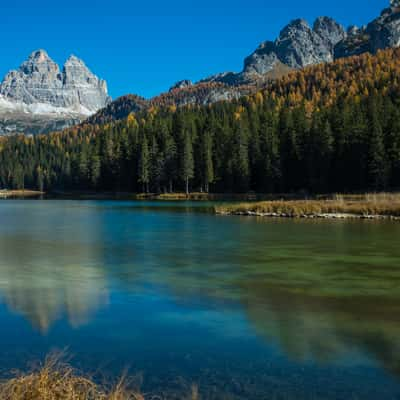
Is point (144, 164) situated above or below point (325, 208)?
above

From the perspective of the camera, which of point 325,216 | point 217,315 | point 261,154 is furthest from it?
point 261,154

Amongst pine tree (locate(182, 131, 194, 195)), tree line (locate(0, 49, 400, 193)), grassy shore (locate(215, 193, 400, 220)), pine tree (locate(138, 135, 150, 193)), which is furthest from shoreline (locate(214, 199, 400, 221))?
pine tree (locate(138, 135, 150, 193))

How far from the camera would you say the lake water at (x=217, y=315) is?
9258 mm

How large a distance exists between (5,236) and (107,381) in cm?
2722

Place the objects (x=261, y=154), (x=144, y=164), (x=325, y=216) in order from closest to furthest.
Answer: (x=325, y=216), (x=261, y=154), (x=144, y=164)

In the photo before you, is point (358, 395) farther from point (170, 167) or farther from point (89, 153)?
point (89, 153)

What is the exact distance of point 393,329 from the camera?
1202 centimetres

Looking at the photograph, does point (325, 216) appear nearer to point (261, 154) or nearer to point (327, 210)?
point (327, 210)

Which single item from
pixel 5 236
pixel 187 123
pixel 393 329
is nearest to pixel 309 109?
pixel 187 123

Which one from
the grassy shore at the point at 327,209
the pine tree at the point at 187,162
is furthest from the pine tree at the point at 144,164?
the grassy shore at the point at 327,209

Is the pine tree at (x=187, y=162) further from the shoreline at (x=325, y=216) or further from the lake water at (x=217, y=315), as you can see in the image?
the lake water at (x=217, y=315)

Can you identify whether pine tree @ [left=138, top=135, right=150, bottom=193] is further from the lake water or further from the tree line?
the lake water

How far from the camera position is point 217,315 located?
529 inches

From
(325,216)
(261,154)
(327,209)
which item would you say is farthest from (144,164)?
(325,216)
